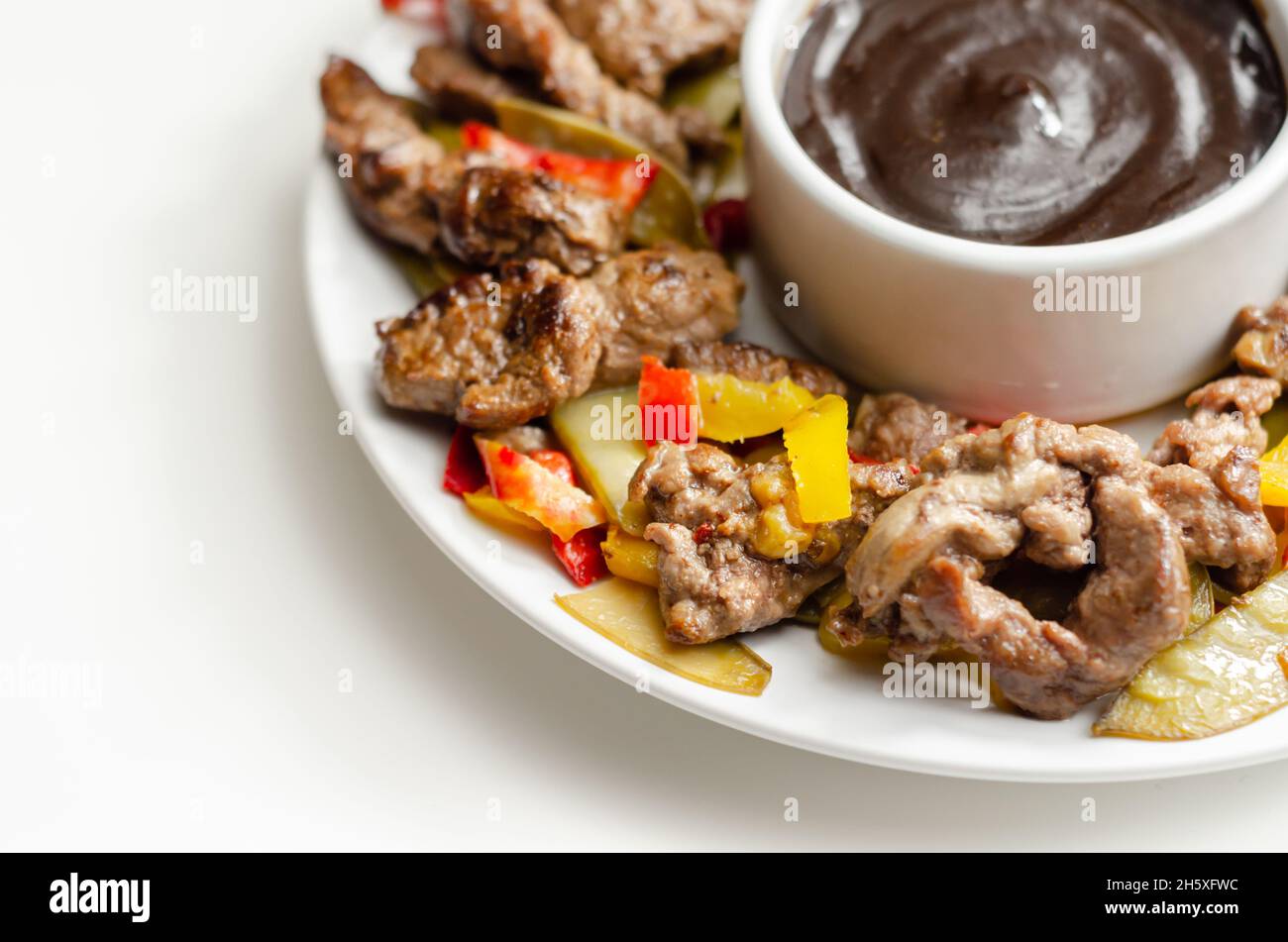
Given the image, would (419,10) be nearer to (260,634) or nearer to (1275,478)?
(260,634)

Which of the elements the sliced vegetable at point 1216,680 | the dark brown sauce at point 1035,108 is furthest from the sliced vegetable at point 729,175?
the sliced vegetable at point 1216,680

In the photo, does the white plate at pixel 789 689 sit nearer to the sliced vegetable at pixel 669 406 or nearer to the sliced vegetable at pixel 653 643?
the sliced vegetable at pixel 653 643

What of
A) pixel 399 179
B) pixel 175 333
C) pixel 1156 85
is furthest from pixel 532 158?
pixel 1156 85

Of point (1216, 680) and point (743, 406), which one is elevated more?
point (743, 406)

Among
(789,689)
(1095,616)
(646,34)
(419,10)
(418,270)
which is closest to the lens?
(1095,616)

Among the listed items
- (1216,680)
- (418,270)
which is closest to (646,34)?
(418,270)

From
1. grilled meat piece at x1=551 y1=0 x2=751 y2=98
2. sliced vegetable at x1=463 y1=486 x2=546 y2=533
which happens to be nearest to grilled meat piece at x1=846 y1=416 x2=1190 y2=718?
sliced vegetable at x1=463 y1=486 x2=546 y2=533

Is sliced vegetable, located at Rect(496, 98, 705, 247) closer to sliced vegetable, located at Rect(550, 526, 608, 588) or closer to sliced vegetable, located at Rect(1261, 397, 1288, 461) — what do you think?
sliced vegetable, located at Rect(550, 526, 608, 588)
